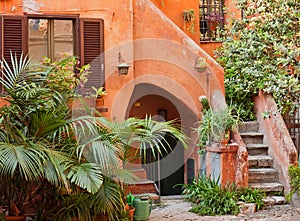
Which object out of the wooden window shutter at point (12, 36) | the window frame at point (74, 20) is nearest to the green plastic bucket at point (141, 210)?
the window frame at point (74, 20)

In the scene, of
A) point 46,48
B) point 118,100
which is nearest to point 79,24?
point 46,48

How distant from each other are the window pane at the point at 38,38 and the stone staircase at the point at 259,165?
184 inches

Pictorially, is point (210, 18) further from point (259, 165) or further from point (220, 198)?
point (220, 198)

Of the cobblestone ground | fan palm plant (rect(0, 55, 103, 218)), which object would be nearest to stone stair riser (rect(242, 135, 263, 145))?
the cobblestone ground

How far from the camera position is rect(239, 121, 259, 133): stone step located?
35.7 ft

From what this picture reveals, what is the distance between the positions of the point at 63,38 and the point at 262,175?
4.97 metres

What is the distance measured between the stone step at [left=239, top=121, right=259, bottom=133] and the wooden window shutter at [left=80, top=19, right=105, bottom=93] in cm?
351

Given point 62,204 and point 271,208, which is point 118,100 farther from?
point 271,208

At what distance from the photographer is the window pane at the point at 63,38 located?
936 cm

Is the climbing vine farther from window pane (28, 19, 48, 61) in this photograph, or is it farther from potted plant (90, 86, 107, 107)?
window pane (28, 19, 48, 61)

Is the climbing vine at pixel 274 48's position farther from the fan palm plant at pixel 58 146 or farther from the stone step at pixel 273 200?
the stone step at pixel 273 200

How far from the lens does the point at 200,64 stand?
10.2 meters

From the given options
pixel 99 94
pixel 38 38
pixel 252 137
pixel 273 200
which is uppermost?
pixel 38 38

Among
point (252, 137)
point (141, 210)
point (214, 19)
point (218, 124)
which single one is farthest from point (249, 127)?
point (214, 19)
